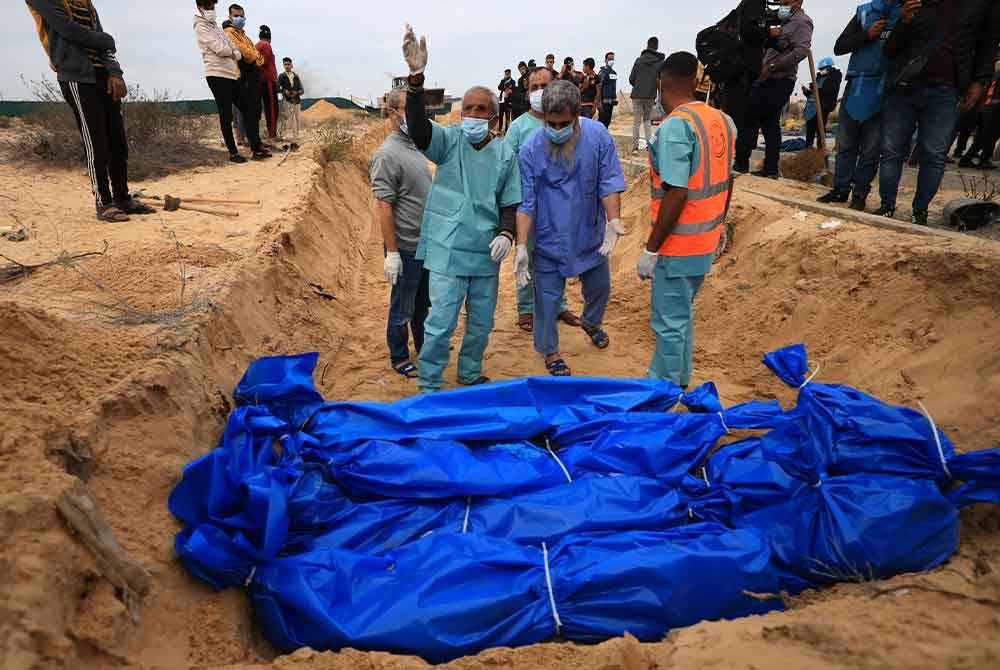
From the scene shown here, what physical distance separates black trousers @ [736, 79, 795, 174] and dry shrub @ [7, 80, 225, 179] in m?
7.10

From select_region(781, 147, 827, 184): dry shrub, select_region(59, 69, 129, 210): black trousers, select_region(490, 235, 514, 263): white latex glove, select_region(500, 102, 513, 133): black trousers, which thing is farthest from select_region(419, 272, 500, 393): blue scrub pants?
select_region(500, 102, 513, 133): black trousers

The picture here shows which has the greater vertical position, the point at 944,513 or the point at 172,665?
the point at 944,513

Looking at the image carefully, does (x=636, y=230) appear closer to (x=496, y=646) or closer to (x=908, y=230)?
(x=908, y=230)

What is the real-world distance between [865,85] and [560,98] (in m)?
3.13

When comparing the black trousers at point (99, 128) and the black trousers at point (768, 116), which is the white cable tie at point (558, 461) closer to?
the black trousers at point (99, 128)

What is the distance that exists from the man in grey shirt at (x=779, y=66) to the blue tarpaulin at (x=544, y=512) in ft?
15.4

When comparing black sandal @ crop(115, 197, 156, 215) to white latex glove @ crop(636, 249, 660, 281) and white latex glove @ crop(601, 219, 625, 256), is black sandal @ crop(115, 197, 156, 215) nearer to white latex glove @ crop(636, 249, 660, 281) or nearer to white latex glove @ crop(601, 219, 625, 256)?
white latex glove @ crop(601, 219, 625, 256)

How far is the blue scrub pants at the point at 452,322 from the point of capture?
11.2ft

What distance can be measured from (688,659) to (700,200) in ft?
→ 7.41

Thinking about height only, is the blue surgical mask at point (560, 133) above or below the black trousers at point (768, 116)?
below

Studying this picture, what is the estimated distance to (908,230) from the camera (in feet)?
13.7

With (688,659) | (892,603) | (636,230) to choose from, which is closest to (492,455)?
(688,659)

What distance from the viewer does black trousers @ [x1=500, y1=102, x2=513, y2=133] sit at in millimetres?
16520

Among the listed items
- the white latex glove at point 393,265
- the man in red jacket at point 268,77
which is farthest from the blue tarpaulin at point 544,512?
the man in red jacket at point 268,77
